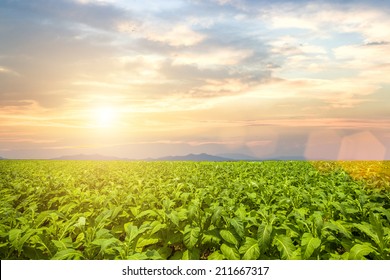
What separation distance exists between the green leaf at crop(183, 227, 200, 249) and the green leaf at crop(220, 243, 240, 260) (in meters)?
0.32

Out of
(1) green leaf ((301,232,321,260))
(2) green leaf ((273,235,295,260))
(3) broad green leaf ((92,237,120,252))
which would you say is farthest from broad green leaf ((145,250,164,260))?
(1) green leaf ((301,232,321,260))

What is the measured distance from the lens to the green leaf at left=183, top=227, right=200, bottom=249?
11.8 ft

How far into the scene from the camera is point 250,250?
11.2 ft

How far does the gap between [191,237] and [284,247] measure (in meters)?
0.99

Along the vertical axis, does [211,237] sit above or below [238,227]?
below

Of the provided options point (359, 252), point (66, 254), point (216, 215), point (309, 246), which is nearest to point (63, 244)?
point (66, 254)

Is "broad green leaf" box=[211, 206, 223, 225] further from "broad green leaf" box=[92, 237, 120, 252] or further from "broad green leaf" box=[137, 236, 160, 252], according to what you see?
"broad green leaf" box=[92, 237, 120, 252]

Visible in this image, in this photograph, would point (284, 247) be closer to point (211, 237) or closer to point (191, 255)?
point (211, 237)

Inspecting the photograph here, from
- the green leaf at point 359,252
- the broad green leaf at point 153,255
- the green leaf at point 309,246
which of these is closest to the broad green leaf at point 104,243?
the broad green leaf at point 153,255

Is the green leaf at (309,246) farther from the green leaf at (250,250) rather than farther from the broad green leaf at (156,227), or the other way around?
the broad green leaf at (156,227)
